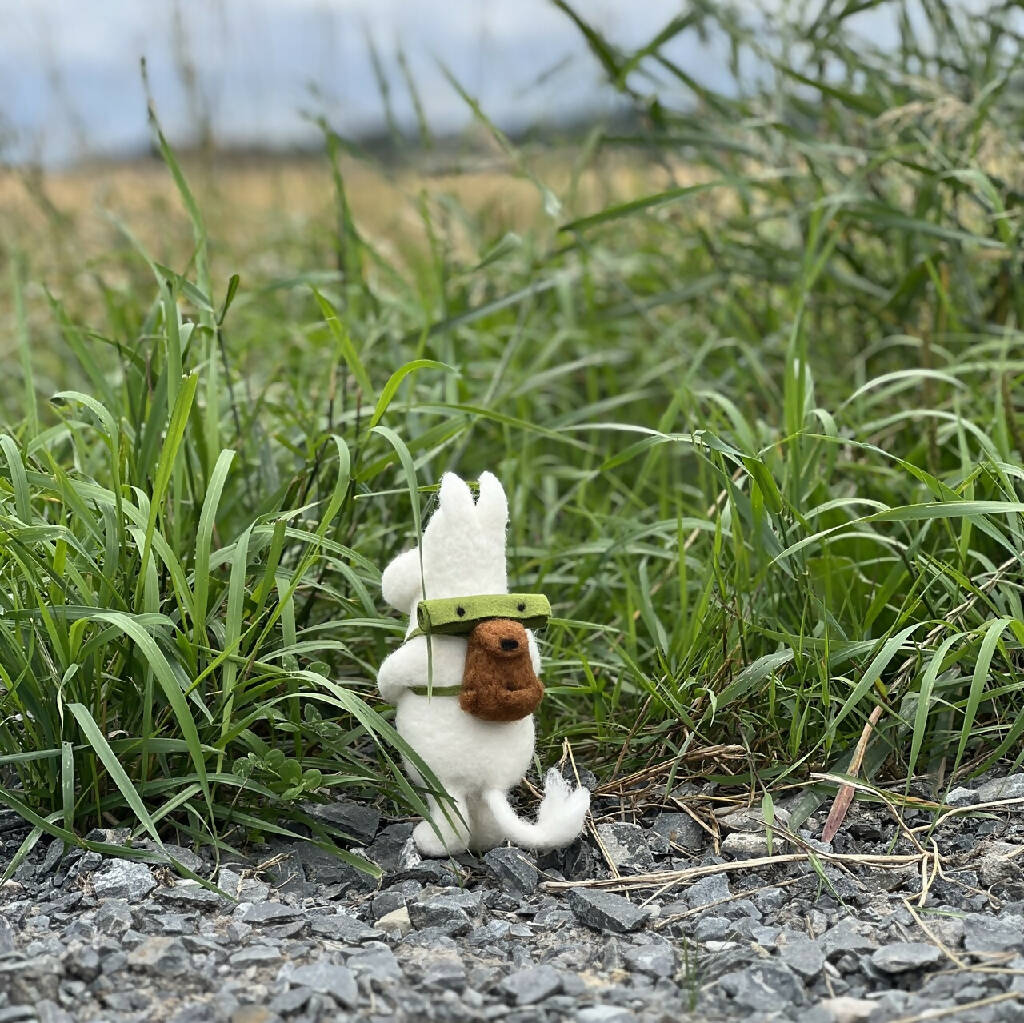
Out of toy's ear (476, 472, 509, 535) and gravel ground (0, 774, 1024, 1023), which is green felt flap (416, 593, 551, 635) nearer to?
toy's ear (476, 472, 509, 535)

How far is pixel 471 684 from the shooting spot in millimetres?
1707

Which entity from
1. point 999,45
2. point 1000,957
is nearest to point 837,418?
point 999,45

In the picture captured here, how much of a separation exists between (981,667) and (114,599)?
128cm

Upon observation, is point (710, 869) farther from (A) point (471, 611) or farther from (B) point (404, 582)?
(B) point (404, 582)

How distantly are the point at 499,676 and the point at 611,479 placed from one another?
38.8 inches

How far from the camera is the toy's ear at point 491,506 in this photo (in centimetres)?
178

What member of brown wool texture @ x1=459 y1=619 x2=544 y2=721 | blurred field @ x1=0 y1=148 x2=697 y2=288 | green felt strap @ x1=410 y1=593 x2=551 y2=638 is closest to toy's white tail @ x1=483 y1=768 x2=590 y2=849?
brown wool texture @ x1=459 y1=619 x2=544 y2=721

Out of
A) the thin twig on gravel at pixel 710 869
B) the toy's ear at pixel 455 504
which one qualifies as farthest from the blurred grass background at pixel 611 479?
the thin twig on gravel at pixel 710 869

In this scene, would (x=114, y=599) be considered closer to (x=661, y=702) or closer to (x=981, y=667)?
(x=661, y=702)

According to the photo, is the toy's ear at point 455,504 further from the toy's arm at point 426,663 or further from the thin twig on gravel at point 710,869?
the thin twig on gravel at point 710,869

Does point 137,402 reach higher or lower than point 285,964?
higher

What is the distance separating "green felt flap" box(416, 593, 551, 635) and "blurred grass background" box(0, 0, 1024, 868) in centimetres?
15

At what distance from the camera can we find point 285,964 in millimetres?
1470

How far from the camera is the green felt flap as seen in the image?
5.59ft
